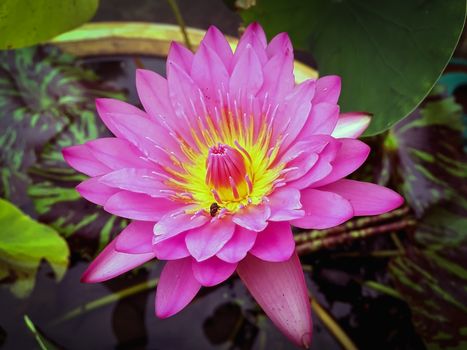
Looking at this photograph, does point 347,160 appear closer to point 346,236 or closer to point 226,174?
point 226,174

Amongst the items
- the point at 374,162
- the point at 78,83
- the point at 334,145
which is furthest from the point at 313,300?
the point at 78,83

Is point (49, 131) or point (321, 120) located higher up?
point (49, 131)

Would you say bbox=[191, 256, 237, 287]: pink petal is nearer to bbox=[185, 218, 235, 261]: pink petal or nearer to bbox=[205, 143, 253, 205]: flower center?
bbox=[185, 218, 235, 261]: pink petal

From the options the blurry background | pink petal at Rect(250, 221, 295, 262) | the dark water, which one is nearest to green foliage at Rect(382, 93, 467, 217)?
the blurry background

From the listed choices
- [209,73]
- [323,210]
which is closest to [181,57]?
[209,73]

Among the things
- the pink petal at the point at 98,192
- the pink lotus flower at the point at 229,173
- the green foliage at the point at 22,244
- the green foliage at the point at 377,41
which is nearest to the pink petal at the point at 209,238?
the pink lotus flower at the point at 229,173

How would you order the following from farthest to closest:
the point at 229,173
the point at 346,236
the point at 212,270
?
the point at 346,236
the point at 229,173
the point at 212,270
